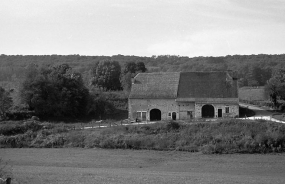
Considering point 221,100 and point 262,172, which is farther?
point 221,100

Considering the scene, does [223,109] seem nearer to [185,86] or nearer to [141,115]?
[185,86]

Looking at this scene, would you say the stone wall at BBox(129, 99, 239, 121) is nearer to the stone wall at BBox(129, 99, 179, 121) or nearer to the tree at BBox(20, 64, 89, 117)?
the stone wall at BBox(129, 99, 179, 121)

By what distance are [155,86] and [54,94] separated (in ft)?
39.8

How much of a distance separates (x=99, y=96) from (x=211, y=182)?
34.6 m

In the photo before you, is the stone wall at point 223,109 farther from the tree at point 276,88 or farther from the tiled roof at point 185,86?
the tree at point 276,88

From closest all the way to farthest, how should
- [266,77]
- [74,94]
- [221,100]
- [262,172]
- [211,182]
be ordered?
[211,182], [262,172], [221,100], [74,94], [266,77]

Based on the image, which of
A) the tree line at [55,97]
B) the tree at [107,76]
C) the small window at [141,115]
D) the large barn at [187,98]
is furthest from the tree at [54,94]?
the tree at [107,76]

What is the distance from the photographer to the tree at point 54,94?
153 ft

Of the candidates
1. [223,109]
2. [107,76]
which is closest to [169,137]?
[223,109]

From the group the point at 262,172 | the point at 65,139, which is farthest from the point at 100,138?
the point at 262,172

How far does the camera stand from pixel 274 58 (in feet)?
396

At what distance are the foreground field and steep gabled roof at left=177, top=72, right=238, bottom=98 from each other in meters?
13.2

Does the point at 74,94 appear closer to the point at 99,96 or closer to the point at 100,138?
the point at 99,96

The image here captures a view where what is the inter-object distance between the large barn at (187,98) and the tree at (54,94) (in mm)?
7748
